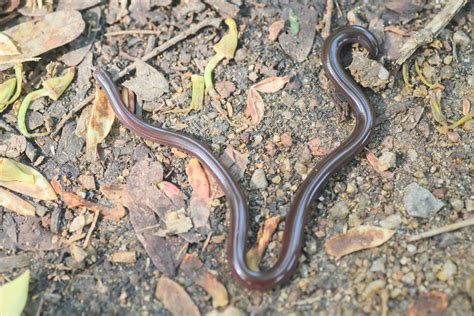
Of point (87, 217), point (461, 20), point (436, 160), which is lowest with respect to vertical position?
point (87, 217)

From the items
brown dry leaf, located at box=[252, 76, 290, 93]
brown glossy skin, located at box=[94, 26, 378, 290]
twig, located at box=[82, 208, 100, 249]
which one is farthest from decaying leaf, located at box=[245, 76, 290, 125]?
twig, located at box=[82, 208, 100, 249]

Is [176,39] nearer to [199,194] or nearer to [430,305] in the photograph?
[199,194]

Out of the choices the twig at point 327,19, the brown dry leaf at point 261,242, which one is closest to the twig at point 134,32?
the twig at point 327,19

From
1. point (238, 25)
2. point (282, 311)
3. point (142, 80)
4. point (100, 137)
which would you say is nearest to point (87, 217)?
point (100, 137)

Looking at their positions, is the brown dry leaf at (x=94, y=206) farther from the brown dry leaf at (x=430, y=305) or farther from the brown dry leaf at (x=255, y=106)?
the brown dry leaf at (x=430, y=305)

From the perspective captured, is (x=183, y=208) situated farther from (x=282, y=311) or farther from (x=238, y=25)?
(x=238, y=25)

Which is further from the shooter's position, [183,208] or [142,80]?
[142,80]

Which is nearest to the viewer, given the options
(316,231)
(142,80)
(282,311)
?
(282,311)
